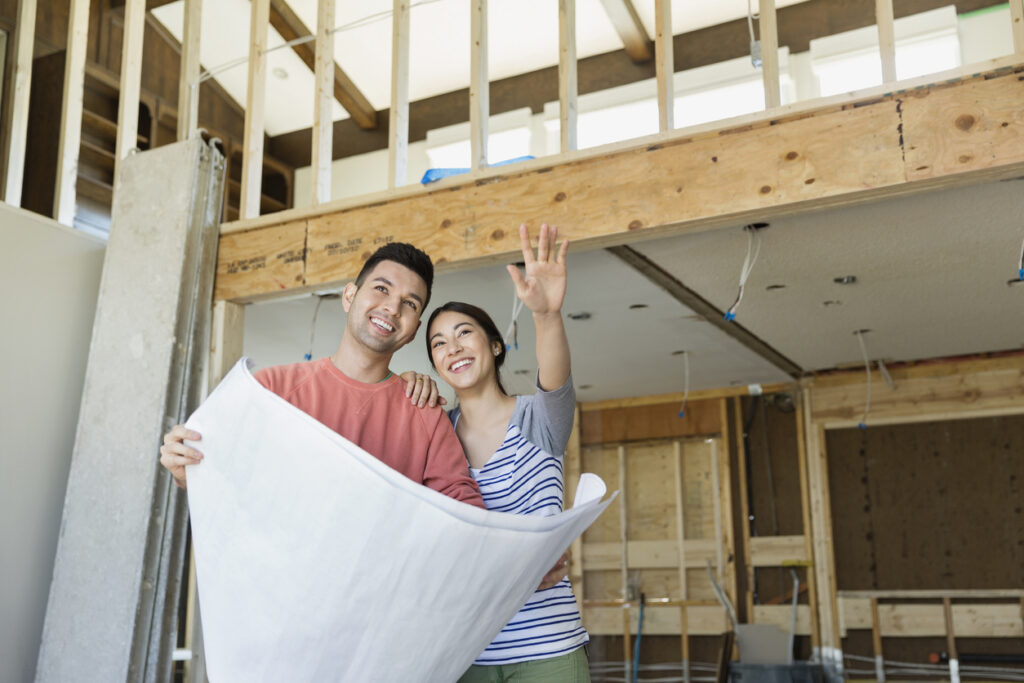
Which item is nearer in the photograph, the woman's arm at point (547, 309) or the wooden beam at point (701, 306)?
the woman's arm at point (547, 309)

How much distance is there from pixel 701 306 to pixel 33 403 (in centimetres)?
317

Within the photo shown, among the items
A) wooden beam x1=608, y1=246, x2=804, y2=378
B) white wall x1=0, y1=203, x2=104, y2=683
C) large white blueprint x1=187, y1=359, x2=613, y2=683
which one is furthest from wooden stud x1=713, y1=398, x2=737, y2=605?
large white blueprint x1=187, y1=359, x2=613, y2=683

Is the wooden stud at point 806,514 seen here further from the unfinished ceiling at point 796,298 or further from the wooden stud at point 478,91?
the wooden stud at point 478,91

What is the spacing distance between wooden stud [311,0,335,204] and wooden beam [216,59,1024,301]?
13 cm

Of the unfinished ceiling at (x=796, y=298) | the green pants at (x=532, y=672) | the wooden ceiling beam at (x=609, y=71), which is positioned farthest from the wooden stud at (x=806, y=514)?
the green pants at (x=532, y=672)

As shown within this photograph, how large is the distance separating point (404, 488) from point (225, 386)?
375 mm

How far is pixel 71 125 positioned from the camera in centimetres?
419

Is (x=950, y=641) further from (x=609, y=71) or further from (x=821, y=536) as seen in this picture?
(x=609, y=71)

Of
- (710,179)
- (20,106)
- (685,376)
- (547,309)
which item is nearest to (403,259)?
(547,309)

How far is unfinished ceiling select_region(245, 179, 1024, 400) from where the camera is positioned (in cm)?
378

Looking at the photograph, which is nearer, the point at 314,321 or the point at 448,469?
the point at 448,469

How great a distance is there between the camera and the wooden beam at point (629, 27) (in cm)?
661

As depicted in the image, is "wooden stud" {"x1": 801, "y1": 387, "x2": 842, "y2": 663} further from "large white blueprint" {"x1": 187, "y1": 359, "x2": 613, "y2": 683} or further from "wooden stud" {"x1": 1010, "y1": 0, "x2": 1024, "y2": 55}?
"large white blueprint" {"x1": 187, "y1": 359, "x2": 613, "y2": 683}

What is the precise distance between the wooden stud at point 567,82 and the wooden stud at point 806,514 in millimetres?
3910
